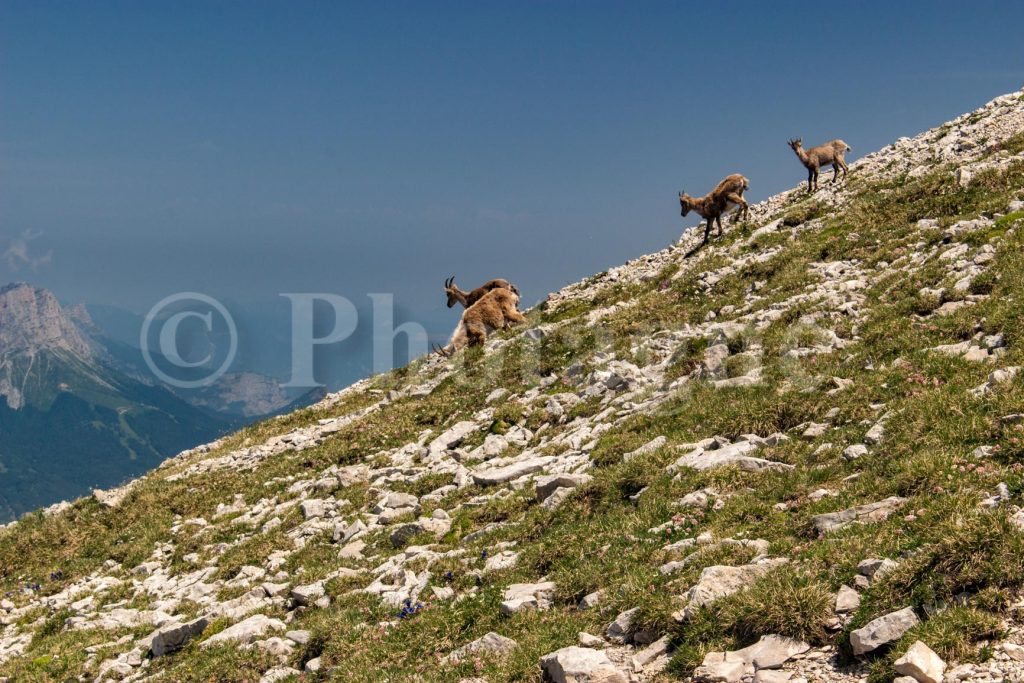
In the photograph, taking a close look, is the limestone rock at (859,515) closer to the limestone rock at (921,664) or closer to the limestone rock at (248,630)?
the limestone rock at (921,664)

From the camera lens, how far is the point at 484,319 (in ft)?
91.8

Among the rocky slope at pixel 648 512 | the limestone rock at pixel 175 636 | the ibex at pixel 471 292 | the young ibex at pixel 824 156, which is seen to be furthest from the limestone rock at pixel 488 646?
the young ibex at pixel 824 156

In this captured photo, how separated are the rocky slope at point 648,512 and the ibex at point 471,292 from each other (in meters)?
6.61

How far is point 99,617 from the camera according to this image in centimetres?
1417

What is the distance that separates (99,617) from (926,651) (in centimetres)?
1474

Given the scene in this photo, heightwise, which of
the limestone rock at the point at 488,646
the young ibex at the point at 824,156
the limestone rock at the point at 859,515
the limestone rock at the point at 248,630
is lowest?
the limestone rock at the point at 488,646

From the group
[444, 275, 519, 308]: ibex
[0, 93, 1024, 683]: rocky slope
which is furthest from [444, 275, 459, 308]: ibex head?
[0, 93, 1024, 683]: rocky slope

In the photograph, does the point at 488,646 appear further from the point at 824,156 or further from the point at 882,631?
the point at 824,156

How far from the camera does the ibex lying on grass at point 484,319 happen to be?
27.2m

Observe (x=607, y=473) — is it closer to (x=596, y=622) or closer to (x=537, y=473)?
(x=537, y=473)

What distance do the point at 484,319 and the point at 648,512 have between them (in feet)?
59.4

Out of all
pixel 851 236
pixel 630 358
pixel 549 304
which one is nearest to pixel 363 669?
pixel 630 358

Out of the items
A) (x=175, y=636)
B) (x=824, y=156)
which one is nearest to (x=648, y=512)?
(x=175, y=636)

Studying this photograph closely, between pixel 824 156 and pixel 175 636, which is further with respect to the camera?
pixel 824 156
